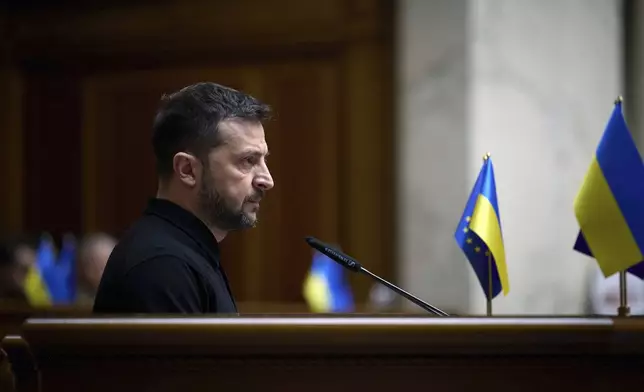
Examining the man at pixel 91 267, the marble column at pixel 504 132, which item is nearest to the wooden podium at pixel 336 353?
the marble column at pixel 504 132

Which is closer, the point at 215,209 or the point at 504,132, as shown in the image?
the point at 215,209

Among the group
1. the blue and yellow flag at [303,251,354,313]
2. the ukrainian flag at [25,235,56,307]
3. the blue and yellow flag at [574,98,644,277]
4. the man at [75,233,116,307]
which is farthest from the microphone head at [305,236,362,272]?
the ukrainian flag at [25,235,56,307]

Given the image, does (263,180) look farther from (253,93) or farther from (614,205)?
(253,93)

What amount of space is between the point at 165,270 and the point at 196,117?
380 millimetres

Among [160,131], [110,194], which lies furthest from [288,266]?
[160,131]

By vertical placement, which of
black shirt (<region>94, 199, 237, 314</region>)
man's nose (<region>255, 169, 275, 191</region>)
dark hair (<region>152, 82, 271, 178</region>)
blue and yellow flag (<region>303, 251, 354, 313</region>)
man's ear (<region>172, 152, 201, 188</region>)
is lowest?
blue and yellow flag (<region>303, 251, 354, 313</region>)

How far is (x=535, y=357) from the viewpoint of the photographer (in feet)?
5.71

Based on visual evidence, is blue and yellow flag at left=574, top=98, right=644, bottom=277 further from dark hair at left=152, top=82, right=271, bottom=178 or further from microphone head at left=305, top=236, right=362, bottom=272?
dark hair at left=152, top=82, right=271, bottom=178

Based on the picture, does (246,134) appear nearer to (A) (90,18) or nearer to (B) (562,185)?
(B) (562,185)

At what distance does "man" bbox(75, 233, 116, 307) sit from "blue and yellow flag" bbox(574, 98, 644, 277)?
399 centimetres

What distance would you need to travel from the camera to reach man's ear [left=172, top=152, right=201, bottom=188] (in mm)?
2139

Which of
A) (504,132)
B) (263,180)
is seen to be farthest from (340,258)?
(504,132)

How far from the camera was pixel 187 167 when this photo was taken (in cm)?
214

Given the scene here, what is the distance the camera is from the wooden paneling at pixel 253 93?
657 centimetres
